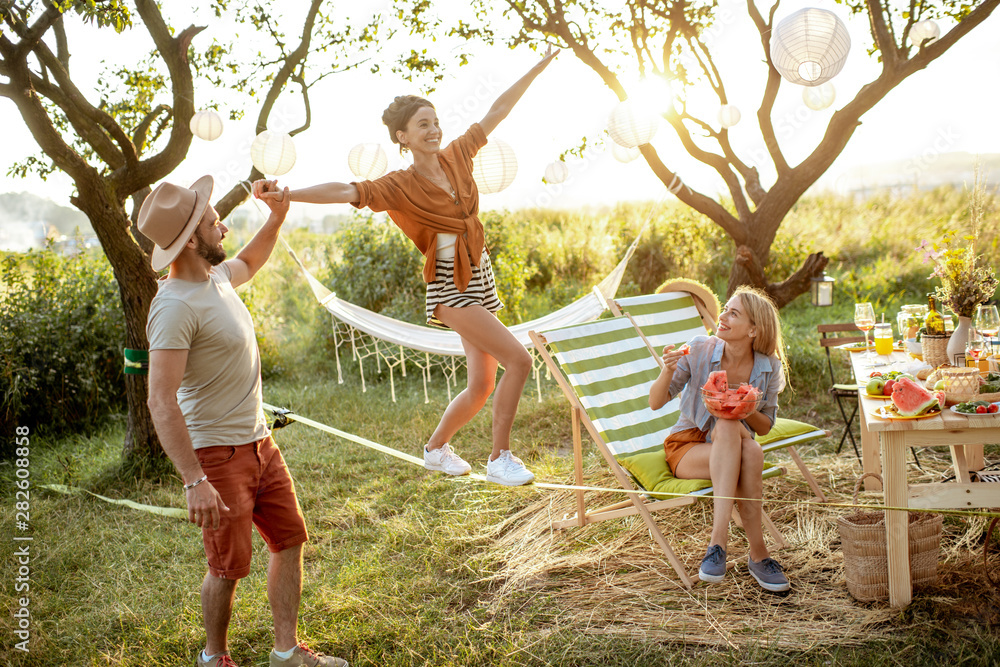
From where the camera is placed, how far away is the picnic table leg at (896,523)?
Result: 7.27 ft

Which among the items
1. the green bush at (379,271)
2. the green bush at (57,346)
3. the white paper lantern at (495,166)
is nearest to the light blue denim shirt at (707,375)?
the white paper lantern at (495,166)

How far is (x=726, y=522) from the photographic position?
2.50 meters

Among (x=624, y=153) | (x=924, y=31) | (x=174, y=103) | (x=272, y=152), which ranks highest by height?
(x=174, y=103)

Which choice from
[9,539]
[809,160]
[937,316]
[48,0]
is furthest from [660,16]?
[9,539]

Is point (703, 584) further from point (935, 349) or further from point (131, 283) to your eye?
point (131, 283)

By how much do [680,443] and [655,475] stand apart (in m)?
0.15

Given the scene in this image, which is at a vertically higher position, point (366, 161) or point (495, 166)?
point (366, 161)

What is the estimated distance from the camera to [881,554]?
2.35 m

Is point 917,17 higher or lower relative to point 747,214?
higher

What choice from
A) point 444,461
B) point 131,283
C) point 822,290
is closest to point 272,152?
point 131,283

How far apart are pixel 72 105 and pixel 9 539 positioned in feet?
7.07

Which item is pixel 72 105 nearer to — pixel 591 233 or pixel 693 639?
pixel 693 639

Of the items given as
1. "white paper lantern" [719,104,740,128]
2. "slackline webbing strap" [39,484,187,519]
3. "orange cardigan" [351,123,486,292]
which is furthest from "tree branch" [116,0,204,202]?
"white paper lantern" [719,104,740,128]

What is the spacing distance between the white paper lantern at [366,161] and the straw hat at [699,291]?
1471 mm
